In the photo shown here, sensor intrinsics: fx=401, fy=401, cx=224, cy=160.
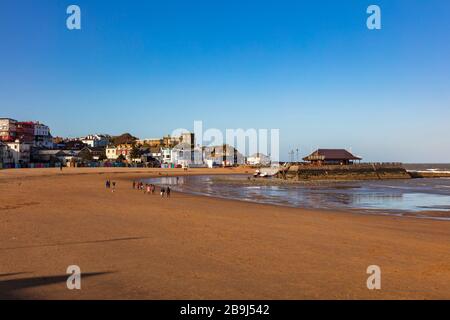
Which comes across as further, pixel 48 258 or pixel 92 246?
pixel 92 246

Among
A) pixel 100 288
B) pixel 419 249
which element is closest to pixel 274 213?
pixel 419 249

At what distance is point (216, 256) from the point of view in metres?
12.1

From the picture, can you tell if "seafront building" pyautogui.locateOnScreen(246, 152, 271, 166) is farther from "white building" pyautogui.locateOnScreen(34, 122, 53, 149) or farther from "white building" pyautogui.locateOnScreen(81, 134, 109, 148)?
"white building" pyautogui.locateOnScreen(34, 122, 53, 149)

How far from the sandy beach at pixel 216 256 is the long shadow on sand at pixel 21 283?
2cm

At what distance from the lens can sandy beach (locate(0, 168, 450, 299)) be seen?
28.9 feet

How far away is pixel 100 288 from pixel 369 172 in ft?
268

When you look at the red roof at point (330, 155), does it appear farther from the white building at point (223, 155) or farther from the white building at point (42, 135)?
Answer: the white building at point (42, 135)

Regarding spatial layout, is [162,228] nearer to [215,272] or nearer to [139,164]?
[215,272]

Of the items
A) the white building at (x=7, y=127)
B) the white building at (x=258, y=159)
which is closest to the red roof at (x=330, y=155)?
the white building at (x=258, y=159)

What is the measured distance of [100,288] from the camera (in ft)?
28.8

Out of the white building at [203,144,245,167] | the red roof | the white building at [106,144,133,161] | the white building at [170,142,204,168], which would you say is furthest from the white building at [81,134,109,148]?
the red roof

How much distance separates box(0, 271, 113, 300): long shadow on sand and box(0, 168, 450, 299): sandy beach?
22mm

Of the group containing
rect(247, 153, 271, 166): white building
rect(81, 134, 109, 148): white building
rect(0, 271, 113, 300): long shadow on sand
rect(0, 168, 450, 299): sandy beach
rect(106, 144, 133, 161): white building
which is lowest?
rect(0, 168, 450, 299): sandy beach

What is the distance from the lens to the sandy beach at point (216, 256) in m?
8.80
